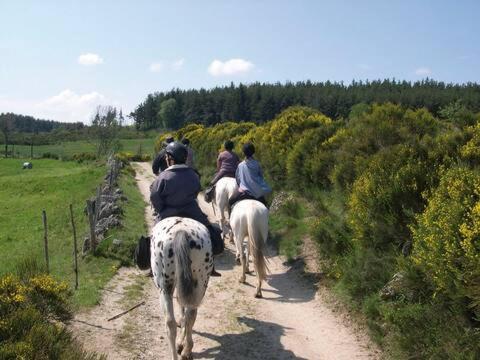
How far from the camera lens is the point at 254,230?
29.5ft

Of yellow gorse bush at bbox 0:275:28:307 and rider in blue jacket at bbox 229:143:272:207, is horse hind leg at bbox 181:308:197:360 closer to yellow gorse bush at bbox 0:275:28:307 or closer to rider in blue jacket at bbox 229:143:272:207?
yellow gorse bush at bbox 0:275:28:307

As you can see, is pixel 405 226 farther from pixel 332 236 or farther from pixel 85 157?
pixel 85 157

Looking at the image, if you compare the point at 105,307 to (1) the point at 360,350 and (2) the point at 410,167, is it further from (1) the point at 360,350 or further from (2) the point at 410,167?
(2) the point at 410,167

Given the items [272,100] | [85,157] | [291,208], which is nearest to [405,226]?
[291,208]

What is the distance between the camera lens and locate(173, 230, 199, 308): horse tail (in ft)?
18.4

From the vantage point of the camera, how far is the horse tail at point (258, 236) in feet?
28.8

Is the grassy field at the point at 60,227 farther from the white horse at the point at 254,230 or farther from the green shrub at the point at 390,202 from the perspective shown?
the green shrub at the point at 390,202

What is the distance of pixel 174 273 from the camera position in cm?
580

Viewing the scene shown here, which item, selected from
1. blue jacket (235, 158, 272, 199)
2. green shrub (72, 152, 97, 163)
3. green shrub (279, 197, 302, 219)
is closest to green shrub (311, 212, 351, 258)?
blue jacket (235, 158, 272, 199)

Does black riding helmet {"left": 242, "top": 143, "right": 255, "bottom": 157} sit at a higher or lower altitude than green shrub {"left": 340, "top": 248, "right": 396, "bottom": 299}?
higher

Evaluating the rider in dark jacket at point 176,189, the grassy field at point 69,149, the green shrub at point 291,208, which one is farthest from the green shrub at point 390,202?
the grassy field at point 69,149

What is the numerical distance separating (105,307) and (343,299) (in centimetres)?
443

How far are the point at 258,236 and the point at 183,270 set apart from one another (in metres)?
3.54

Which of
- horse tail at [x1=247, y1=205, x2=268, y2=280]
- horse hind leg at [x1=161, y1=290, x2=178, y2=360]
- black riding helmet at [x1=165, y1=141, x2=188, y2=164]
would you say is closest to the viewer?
horse hind leg at [x1=161, y1=290, x2=178, y2=360]
